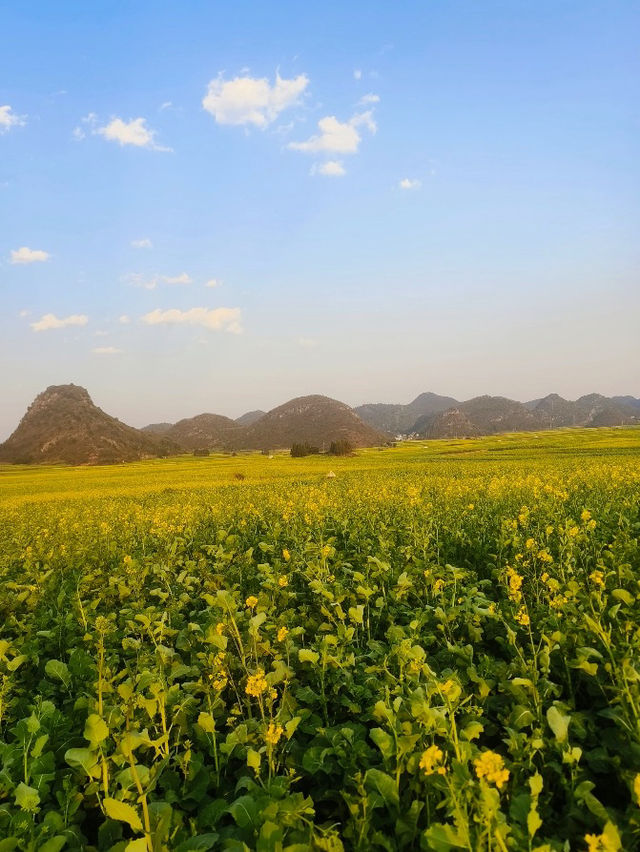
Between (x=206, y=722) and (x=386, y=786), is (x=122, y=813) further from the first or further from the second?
(x=386, y=786)

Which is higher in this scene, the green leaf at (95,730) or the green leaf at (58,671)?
the green leaf at (95,730)

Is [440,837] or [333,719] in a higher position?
[440,837]

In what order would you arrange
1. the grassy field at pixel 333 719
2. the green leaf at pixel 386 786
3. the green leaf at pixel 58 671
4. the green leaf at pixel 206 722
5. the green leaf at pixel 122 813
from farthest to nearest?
the green leaf at pixel 58 671 < the green leaf at pixel 206 722 < the green leaf at pixel 386 786 < the grassy field at pixel 333 719 < the green leaf at pixel 122 813

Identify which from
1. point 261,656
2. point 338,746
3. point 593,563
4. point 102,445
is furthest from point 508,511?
point 102,445

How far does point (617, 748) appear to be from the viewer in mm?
2621

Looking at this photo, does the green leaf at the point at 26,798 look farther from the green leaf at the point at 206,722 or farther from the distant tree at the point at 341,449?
the distant tree at the point at 341,449

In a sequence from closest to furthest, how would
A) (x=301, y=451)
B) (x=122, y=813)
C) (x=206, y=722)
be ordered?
(x=122, y=813)
(x=206, y=722)
(x=301, y=451)

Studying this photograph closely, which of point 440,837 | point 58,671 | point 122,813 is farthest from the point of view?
point 58,671

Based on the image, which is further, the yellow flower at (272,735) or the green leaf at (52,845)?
the yellow flower at (272,735)

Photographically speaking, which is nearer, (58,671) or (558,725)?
(558,725)

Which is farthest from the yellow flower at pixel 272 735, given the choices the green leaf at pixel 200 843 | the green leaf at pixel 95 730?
the green leaf at pixel 95 730

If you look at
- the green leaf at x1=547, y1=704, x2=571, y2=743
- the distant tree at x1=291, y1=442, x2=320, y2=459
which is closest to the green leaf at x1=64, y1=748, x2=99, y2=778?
the green leaf at x1=547, y1=704, x2=571, y2=743

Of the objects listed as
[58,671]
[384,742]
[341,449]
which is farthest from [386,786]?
[341,449]

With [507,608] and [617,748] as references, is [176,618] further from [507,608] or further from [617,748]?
[617,748]
